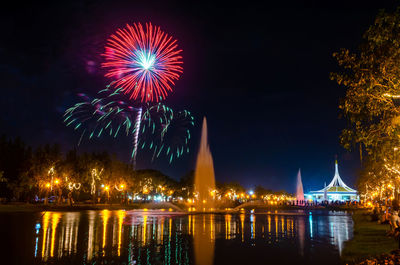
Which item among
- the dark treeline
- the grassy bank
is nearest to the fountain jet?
the dark treeline

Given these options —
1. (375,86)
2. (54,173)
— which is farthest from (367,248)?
(54,173)

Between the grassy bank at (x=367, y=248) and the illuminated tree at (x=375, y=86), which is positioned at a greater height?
the illuminated tree at (x=375, y=86)

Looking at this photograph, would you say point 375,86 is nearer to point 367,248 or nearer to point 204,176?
point 367,248

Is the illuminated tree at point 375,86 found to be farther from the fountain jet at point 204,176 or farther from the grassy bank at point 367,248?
the fountain jet at point 204,176

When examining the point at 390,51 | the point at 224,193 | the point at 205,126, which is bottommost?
the point at 224,193

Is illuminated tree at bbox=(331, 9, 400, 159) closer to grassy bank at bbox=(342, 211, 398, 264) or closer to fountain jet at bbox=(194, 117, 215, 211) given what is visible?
grassy bank at bbox=(342, 211, 398, 264)

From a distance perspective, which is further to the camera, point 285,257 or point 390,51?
point 285,257

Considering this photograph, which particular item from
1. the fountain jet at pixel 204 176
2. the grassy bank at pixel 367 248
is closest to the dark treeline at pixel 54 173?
the fountain jet at pixel 204 176

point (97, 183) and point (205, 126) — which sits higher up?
point (205, 126)

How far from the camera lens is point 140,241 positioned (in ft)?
60.7

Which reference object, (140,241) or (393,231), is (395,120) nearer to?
(393,231)

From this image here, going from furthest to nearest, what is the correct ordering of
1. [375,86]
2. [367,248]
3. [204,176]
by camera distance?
[204,176] < [367,248] < [375,86]

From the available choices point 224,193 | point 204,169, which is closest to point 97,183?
point 204,169

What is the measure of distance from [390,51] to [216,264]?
9.44m
